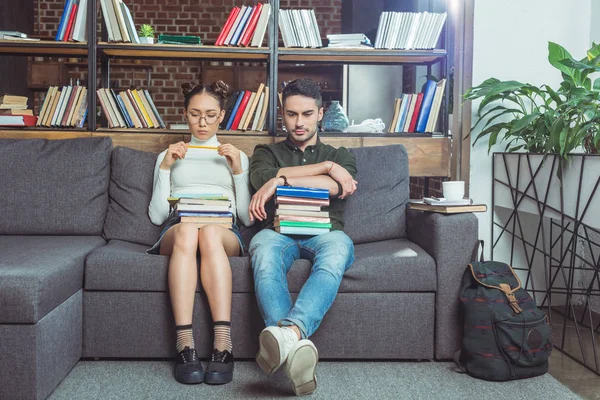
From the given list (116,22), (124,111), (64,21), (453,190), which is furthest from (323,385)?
(64,21)

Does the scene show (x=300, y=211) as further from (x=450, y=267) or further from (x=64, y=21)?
(x=64, y=21)

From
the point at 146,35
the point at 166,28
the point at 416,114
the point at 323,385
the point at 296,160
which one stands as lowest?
the point at 323,385

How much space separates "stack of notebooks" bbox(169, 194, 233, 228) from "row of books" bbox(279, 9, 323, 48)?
3.86ft

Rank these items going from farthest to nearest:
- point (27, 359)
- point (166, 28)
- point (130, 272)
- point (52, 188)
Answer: point (166, 28), point (52, 188), point (130, 272), point (27, 359)

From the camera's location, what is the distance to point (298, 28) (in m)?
3.24

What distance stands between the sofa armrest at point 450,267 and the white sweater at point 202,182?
76 cm

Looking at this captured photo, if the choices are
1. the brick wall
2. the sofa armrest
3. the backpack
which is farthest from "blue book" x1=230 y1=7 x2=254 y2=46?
the brick wall

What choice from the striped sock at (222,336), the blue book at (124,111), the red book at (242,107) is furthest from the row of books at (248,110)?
the striped sock at (222,336)

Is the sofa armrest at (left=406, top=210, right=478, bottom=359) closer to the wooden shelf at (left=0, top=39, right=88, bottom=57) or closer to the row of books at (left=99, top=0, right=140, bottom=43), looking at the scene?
the row of books at (left=99, top=0, right=140, bottom=43)

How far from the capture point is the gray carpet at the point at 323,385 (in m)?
1.99

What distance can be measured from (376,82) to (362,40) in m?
1.94

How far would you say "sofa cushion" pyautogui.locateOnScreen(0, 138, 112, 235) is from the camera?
8.70 ft

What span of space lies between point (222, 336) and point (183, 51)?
5.42 ft

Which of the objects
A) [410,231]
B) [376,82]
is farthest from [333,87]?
[410,231]
